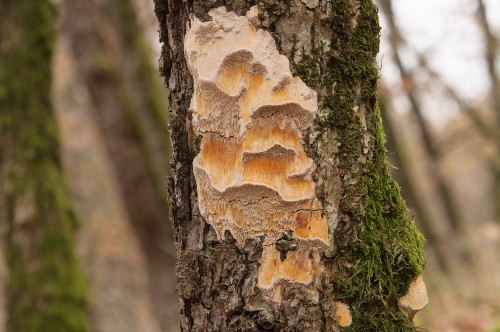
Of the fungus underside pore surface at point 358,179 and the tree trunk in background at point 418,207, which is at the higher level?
the tree trunk in background at point 418,207

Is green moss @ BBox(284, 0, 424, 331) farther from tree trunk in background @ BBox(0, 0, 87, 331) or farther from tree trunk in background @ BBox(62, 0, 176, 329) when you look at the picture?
tree trunk in background @ BBox(62, 0, 176, 329)

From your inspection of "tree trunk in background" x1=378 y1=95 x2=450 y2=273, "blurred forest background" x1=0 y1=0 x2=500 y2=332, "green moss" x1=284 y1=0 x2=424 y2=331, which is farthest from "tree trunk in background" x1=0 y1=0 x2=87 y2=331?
"tree trunk in background" x1=378 y1=95 x2=450 y2=273

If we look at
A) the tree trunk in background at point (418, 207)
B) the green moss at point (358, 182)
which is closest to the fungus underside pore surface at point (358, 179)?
the green moss at point (358, 182)

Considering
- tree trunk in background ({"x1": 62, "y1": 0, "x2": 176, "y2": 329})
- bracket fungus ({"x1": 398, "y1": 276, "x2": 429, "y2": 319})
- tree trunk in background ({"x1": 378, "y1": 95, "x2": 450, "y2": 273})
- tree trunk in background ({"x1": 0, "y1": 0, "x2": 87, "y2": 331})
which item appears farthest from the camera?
tree trunk in background ({"x1": 378, "y1": 95, "x2": 450, "y2": 273})

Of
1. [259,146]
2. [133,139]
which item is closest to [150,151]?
[133,139]

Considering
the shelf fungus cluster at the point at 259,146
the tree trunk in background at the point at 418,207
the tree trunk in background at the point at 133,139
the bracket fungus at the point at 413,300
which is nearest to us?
the shelf fungus cluster at the point at 259,146

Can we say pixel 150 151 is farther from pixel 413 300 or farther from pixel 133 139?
pixel 413 300

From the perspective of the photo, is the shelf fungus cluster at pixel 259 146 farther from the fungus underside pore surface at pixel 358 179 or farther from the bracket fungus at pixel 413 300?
the bracket fungus at pixel 413 300
